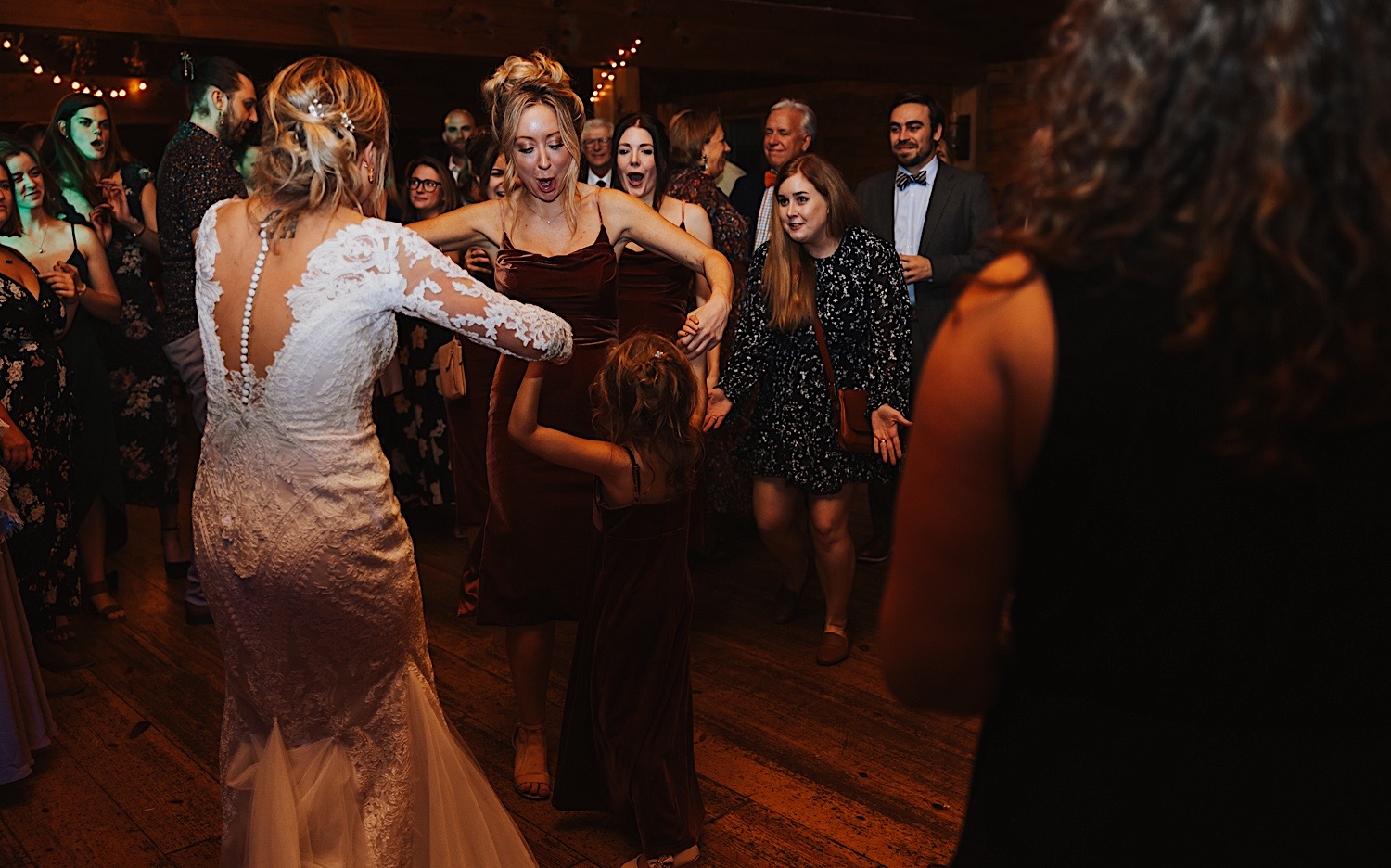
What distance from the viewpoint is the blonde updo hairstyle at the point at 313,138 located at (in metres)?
1.76

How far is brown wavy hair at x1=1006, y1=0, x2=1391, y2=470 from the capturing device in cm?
75

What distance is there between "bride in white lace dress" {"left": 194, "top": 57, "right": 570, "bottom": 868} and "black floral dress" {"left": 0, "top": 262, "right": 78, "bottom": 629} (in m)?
1.78

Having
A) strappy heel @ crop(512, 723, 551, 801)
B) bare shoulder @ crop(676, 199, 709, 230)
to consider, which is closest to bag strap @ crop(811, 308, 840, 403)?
bare shoulder @ crop(676, 199, 709, 230)

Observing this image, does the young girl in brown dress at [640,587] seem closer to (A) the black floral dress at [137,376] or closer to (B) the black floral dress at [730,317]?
(B) the black floral dress at [730,317]

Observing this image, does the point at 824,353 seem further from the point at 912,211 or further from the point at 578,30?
the point at 578,30

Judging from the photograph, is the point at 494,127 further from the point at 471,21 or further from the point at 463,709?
the point at 471,21

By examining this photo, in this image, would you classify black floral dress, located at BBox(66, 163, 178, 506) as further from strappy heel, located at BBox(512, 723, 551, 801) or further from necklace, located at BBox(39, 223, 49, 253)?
strappy heel, located at BBox(512, 723, 551, 801)

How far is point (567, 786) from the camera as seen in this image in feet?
8.27

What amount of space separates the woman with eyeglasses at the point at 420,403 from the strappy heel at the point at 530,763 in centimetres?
229

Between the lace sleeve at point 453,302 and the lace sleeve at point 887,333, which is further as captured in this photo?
the lace sleeve at point 887,333

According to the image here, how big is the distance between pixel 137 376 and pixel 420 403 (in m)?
1.13

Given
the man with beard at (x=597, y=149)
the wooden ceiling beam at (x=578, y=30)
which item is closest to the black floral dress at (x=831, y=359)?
the man with beard at (x=597, y=149)

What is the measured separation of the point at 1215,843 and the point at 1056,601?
232mm

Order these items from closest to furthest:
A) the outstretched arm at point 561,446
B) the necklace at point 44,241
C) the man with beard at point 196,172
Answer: the outstretched arm at point 561,446
the man with beard at point 196,172
the necklace at point 44,241
